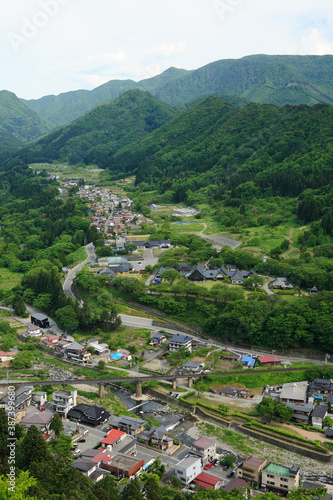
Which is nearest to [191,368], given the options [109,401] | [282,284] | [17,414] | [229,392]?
[229,392]

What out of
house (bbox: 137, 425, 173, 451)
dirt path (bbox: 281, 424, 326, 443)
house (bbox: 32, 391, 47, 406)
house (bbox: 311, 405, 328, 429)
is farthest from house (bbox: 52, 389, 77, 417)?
house (bbox: 311, 405, 328, 429)

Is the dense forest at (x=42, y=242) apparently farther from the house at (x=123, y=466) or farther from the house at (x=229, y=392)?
the house at (x=123, y=466)

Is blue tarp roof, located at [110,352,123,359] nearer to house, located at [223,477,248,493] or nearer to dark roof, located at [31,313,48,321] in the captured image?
dark roof, located at [31,313,48,321]

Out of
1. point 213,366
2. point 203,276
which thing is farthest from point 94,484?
point 203,276

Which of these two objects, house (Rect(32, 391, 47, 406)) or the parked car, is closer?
the parked car

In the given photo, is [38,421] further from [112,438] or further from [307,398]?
[307,398]

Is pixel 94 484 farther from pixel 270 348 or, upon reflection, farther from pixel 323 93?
pixel 323 93
